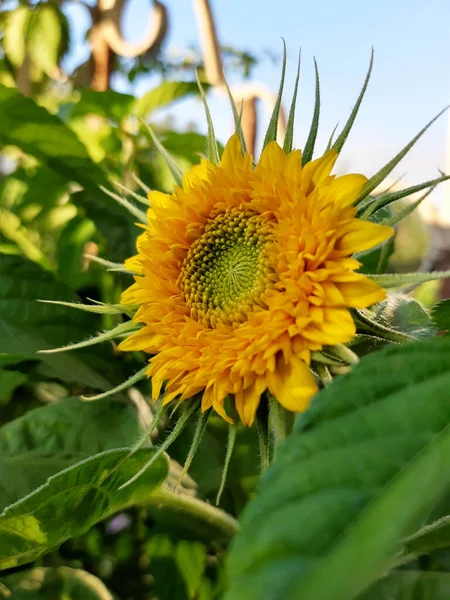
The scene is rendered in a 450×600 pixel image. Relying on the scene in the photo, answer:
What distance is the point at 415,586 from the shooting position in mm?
315

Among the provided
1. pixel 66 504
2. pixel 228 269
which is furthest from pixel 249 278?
pixel 66 504

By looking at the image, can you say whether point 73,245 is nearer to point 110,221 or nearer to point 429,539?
point 110,221

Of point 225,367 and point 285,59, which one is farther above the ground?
point 285,59

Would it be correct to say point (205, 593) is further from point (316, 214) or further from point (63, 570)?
point (316, 214)

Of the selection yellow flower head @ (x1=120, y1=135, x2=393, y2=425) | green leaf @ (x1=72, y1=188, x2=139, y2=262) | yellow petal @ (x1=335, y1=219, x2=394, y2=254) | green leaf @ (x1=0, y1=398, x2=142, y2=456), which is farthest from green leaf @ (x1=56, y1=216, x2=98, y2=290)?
yellow petal @ (x1=335, y1=219, x2=394, y2=254)

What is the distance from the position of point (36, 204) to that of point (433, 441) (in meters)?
0.71

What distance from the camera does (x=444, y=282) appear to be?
2.26 ft

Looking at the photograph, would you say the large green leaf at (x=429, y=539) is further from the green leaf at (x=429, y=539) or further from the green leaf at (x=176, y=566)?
the green leaf at (x=176, y=566)

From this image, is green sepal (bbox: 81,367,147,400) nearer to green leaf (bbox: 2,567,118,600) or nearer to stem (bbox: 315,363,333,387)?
stem (bbox: 315,363,333,387)

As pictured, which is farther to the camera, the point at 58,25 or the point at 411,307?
the point at 58,25

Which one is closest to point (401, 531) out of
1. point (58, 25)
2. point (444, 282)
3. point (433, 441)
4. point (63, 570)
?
point (433, 441)

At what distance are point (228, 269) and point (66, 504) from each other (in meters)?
0.15

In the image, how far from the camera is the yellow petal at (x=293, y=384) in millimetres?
267

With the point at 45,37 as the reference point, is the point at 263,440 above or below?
below
